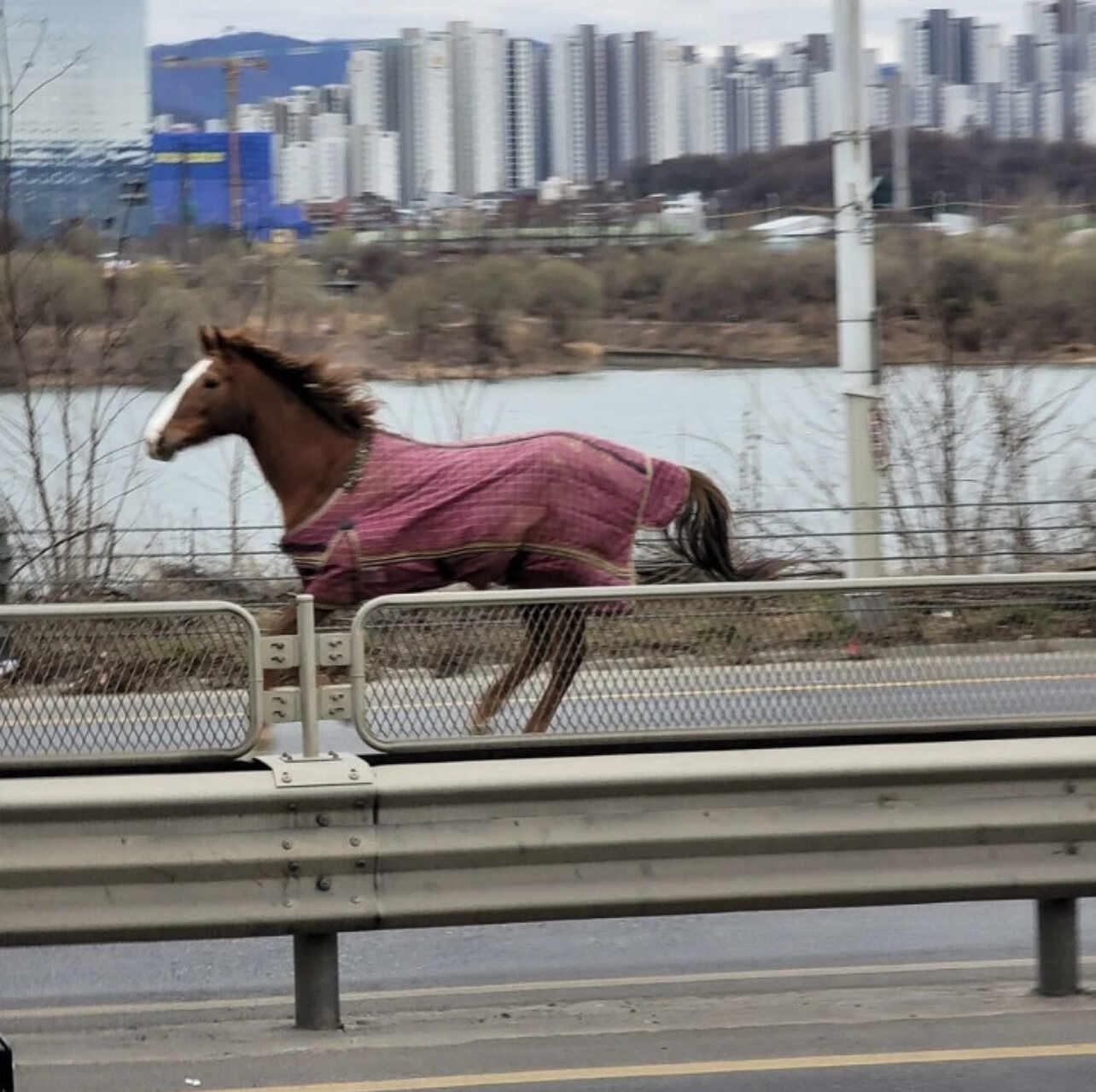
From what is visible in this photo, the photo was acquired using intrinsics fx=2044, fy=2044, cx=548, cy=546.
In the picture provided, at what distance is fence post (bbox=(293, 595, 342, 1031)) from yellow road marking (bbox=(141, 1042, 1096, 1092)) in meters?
0.41

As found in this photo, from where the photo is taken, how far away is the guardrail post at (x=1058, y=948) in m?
5.52

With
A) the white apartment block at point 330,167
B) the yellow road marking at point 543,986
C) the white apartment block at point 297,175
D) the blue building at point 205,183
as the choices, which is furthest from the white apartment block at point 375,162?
the yellow road marking at point 543,986

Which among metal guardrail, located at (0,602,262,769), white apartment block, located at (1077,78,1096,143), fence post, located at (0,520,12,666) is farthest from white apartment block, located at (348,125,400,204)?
metal guardrail, located at (0,602,262,769)

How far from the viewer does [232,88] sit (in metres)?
15.3

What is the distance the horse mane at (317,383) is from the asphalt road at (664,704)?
3.90 meters

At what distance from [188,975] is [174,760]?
1.39 metres

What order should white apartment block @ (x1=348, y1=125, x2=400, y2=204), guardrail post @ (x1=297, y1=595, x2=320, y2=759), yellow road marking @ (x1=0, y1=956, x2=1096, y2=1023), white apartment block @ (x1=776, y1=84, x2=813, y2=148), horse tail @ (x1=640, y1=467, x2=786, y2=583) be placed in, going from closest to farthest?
guardrail post @ (x1=297, y1=595, x2=320, y2=759)
yellow road marking @ (x1=0, y1=956, x2=1096, y2=1023)
horse tail @ (x1=640, y1=467, x2=786, y2=583)
white apartment block @ (x1=348, y1=125, x2=400, y2=204)
white apartment block @ (x1=776, y1=84, x2=813, y2=148)

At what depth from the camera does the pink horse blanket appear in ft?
28.3

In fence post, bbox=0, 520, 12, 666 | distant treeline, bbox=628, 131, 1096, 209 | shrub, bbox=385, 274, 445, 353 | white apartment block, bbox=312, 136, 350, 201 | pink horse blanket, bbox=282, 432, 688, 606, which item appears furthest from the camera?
distant treeline, bbox=628, 131, 1096, 209

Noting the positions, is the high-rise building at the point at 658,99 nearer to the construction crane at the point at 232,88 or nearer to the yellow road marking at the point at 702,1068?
the construction crane at the point at 232,88

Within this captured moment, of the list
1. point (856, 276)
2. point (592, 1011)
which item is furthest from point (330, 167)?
point (592, 1011)

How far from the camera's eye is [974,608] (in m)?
5.36

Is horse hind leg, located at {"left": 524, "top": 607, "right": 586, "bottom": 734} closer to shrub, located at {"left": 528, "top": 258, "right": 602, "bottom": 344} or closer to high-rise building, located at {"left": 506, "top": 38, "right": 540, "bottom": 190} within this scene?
shrub, located at {"left": 528, "top": 258, "right": 602, "bottom": 344}

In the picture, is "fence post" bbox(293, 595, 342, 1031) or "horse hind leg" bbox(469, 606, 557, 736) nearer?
"fence post" bbox(293, 595, 342, 1031)
